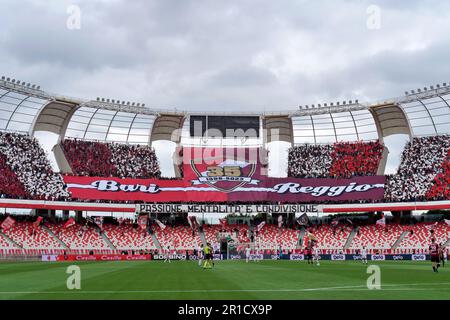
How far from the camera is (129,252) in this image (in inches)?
2734

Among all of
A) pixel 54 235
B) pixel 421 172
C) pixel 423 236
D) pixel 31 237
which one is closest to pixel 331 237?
pixel 423 236

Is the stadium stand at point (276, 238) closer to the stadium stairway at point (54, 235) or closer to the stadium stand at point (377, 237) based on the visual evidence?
the stadium stand at point (377, 237)

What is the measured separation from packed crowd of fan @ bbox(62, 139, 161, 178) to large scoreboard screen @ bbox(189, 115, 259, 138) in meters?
9.48

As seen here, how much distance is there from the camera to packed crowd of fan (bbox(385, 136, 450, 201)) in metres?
Answer: 71.3

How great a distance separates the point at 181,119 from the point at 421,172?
35643 millimetres

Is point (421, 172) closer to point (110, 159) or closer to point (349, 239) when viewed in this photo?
point (349, 239)

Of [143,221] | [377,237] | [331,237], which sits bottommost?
[331,237]

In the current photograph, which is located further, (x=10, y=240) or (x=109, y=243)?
(x=109, y=243)

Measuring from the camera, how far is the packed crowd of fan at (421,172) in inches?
2808

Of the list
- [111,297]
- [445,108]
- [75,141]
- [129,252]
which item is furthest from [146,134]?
[111,297]

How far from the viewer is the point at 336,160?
3228 inches

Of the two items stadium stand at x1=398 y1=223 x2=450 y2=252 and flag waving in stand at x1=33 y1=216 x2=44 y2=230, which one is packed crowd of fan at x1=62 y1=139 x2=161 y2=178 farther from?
stadium stand at x1=398 y1=223 x2=450 y2=252

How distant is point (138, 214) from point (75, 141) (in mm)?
14811
